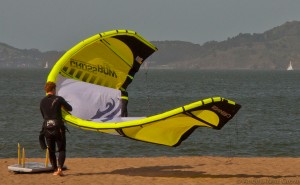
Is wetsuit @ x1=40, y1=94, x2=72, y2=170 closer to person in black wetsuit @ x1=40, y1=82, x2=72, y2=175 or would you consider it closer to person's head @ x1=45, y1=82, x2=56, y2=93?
person in black wetsuit @ x1=40, y1=82, x2=72, y2=175

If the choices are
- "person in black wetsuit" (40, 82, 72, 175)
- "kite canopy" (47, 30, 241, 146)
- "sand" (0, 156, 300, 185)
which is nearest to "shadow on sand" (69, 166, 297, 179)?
"sand" (0, 156, 300, 185)

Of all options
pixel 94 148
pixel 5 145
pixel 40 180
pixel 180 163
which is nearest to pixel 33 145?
pixel 5 145

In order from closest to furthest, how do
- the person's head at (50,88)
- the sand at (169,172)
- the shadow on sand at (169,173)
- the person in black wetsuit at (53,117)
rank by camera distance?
the person in black wetsuit at (53,117), the person's head at (50,88), the sand at (169,172), the shadow on sand at (169,173)

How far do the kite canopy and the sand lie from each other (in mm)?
983

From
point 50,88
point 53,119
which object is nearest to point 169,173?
point 53,119

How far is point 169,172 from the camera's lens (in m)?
14.9

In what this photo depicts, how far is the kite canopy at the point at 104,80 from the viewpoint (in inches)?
532

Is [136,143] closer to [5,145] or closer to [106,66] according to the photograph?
[5,145]

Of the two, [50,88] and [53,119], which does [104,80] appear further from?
[53,119]

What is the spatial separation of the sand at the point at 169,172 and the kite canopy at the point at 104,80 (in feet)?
3.23

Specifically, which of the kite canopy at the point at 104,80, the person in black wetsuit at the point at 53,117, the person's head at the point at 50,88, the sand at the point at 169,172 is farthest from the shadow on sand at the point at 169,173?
the person's head at the point at 50,88

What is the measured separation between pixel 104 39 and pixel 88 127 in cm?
257

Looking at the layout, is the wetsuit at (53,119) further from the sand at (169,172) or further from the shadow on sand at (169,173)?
the shadow on sand at (169,173)

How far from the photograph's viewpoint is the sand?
13.5m
